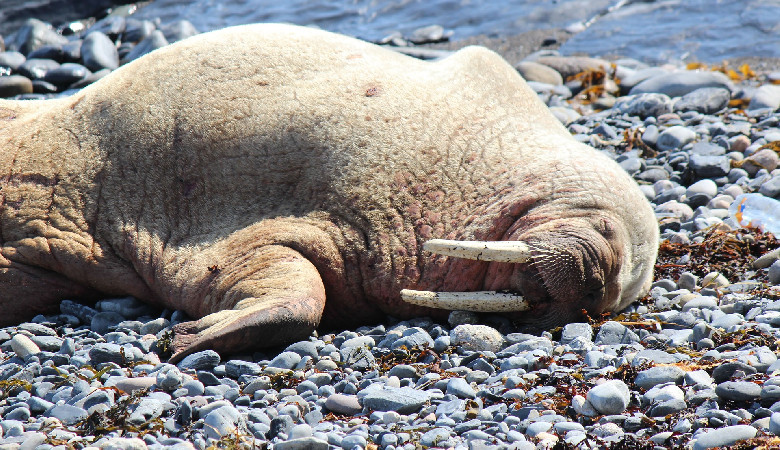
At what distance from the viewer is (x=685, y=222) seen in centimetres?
612

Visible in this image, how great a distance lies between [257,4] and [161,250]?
15.5 m

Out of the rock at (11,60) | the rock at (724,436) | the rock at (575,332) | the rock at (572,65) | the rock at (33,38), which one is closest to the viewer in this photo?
the rock at (724,436)

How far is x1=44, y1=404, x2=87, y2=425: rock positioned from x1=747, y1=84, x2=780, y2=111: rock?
7807 millimetres

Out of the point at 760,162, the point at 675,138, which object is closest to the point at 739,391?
the point at 760,162

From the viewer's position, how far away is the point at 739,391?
3.11 metres

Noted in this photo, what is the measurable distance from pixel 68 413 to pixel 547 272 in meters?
2.25

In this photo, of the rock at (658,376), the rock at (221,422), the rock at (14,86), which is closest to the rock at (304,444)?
the rock at (221,422)

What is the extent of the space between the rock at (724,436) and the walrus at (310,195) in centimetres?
141

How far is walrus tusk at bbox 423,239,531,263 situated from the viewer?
4.15 meters

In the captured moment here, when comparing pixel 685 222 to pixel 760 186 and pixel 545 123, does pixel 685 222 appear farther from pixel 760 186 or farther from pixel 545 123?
pixel 545 123

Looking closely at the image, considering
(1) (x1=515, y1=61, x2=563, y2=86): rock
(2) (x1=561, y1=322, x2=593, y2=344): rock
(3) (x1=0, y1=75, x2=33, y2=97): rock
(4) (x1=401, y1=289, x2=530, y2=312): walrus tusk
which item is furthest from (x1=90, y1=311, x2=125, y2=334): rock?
(1) (x1=515, y1=61, x2=563, y2=86): rock

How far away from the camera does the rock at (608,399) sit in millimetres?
3154

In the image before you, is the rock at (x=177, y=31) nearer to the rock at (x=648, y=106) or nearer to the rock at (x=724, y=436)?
the rock at (x=648, y=106)

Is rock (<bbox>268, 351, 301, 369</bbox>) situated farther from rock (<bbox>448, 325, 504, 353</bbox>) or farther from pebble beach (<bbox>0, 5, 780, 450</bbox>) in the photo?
rock (<bbox>448, 325, 504, 353</bbox>)
